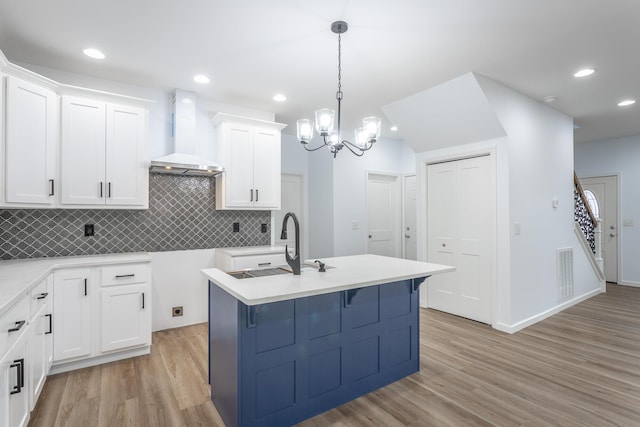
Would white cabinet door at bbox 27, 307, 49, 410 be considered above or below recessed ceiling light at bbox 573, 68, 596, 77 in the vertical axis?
below

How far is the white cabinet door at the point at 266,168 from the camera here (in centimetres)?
400

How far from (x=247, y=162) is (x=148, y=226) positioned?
1.29m

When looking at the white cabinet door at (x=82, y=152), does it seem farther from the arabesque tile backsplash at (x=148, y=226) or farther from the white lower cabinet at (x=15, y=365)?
the white lower cabinet at (x=15, y=365)

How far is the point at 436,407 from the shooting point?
87.0 inches

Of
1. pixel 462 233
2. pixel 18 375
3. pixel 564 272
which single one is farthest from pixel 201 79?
pixel 564 272

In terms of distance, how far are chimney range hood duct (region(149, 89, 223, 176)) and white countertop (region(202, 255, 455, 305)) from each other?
1.55m

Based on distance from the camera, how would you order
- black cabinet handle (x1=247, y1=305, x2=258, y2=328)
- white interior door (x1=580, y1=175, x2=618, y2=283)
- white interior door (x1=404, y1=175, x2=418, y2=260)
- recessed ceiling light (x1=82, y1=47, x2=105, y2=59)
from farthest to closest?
1. white interior door (x1=404, y1=175, x2=418, y2=260)
2. white interior door (x1=580, y1=175, x2=618, y2=283)
3. recessed ceiling light (x1=82, y1=47, x2=105, y2=59)
4. black cabinet handle (x1=247, y1=305, x2=258, y2=328)

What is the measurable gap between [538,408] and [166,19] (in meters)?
3.69

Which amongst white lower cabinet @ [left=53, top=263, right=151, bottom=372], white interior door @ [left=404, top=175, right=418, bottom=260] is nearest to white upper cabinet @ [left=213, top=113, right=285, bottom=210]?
white lower cabinet @ [left=53, top=263, right=151, bottom=372]

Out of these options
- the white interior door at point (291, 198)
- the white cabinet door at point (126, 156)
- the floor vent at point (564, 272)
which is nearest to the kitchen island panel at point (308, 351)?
the white cabinet door at point (126, 156)

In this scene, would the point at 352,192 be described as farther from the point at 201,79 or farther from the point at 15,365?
the point at 15,365

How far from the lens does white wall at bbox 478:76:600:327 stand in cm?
362

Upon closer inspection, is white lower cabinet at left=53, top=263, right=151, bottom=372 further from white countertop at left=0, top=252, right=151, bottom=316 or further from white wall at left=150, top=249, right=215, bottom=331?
white wall at left=150, top=249, right=215, bottom=331

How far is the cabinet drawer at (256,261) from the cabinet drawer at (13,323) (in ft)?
6.02
